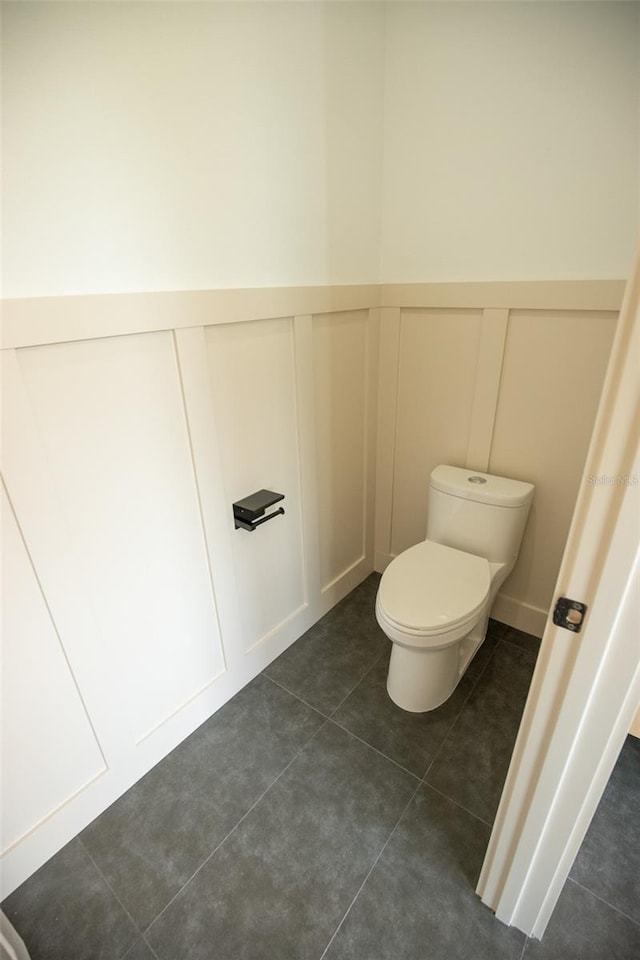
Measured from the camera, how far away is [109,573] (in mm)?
1129

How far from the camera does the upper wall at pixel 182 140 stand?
0.83 m

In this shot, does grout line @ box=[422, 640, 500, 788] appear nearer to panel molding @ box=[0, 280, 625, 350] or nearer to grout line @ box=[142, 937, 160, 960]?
grout line @ box=[142, 937, 160, 960]

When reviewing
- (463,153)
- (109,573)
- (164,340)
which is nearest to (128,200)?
(164,340)

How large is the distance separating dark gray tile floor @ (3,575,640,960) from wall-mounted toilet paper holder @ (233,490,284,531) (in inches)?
27.8

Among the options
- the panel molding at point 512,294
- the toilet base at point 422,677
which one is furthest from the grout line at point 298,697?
the panel molding at point 512,294

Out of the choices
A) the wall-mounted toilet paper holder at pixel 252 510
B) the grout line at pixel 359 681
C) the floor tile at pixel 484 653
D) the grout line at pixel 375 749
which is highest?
the wall-mounted toilet paper holder at pixel 252 510

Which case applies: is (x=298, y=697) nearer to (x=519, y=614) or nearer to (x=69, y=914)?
(x=69, y=914)

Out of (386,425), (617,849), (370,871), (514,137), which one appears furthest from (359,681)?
(514,137)

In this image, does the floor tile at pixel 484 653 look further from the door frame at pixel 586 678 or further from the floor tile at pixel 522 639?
the door frame at pixel 586 678

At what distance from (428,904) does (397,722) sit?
0.48m

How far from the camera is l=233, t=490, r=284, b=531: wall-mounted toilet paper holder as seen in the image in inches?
53.7

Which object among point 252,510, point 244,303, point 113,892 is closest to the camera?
point 113,892

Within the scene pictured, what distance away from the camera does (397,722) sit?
150 cm

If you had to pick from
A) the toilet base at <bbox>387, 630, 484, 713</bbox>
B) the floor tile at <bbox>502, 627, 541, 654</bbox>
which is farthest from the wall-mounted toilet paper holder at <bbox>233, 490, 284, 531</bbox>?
the floor tile at <bbox>502, 627, 541, 654</bbox>
